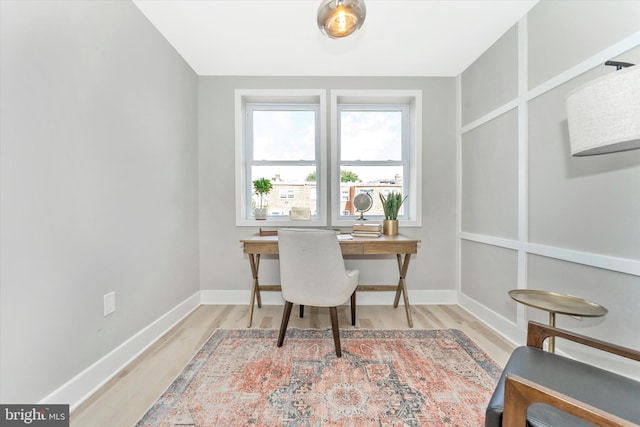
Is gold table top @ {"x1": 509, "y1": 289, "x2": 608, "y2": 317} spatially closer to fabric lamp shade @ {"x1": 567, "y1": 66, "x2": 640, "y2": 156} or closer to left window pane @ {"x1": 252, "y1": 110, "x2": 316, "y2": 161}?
fabric lamp shade @ {"x1": 567, "y1": 66, "x2": 640, "y2": 156}

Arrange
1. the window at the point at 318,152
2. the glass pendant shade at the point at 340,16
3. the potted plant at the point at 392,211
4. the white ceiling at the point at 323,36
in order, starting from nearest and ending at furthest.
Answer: the glass pendant shade at the point at 340,16 → the white ceiling at the point at 323,36 → the potted plant at the point at 392,211 → the window at the point at 318,152

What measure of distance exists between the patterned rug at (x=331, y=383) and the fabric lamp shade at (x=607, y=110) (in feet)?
4.37

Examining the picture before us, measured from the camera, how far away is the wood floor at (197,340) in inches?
53.6

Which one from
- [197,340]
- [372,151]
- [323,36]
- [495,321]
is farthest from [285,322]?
[323,36]

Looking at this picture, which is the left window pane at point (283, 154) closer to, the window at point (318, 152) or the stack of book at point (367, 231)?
the window at point (318, 152)

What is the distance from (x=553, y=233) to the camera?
171 cm

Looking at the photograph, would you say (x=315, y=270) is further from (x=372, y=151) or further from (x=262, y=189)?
(x=372, y=151)

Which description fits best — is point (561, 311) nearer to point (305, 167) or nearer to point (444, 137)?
point (444, 137)

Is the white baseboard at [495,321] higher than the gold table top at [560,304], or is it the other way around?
the gold table top at [560,304]

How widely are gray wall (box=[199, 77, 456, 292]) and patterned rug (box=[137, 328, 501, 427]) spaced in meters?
0.82

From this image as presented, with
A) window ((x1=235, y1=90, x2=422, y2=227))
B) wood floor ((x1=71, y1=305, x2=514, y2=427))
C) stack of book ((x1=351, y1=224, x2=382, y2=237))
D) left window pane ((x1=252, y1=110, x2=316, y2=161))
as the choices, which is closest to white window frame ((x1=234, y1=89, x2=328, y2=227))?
window ((x1=235, y1=90, x2=422, y2=227))

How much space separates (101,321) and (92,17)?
1735 millimetres

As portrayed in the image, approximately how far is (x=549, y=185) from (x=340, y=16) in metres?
1.66

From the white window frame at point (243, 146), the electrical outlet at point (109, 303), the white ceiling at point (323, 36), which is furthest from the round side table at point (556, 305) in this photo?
the electrical outlet at point (109, 303)
